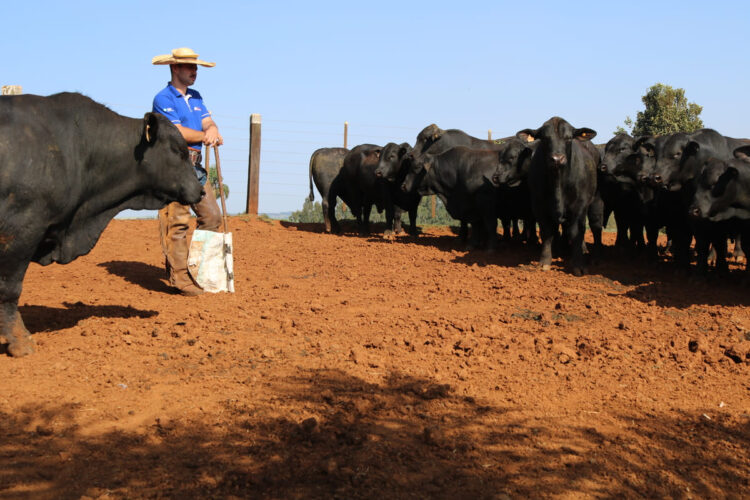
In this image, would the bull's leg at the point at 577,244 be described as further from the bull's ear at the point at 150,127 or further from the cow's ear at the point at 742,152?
the bull's ear at the point at 150,127

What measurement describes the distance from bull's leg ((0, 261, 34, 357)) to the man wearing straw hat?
230 centimetres

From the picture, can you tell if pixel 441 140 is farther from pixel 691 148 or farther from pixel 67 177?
pixel 67 177

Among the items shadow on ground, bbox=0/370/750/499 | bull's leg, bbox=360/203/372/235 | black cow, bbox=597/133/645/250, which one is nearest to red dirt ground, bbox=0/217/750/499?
shadow on ground, bbox=0/370/750/499

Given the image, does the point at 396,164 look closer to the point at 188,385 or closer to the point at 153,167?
the point at 153,167

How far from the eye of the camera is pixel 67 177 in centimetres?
570

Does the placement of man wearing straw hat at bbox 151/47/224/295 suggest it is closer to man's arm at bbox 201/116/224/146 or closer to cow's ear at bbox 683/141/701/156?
man's arm at bbox 201/116/224/146

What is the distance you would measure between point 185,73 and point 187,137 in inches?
37.6

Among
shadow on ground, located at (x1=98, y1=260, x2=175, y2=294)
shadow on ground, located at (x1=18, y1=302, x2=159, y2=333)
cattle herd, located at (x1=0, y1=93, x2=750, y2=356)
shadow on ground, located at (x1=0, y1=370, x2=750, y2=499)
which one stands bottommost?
shadow on ground, located at (x1=0, y1=370, x2=750, y2=499)

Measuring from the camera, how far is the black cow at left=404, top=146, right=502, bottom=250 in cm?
1273

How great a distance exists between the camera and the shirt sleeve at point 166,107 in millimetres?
7734

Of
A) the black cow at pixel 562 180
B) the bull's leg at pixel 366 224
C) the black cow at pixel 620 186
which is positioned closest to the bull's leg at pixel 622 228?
the black cow at pixel 620 186

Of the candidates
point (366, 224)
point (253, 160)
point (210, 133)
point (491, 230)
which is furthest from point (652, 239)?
point (253, 160)

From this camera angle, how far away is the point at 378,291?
884 cm

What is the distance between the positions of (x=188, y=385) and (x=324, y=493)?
1.79 metres
